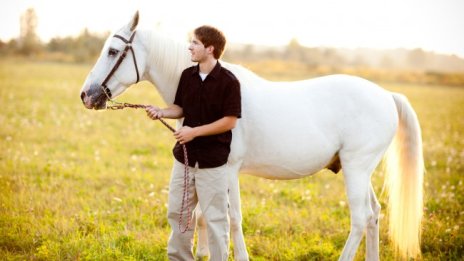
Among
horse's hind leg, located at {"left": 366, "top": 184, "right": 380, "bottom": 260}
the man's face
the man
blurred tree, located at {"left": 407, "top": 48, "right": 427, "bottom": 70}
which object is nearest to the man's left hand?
the man

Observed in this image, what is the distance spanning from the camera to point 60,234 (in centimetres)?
469

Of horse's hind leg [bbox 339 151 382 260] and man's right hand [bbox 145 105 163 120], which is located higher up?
man's right hand [bbox 145 105 163 120]

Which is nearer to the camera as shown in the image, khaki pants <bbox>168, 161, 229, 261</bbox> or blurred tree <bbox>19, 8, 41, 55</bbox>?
khaki pants <bbox>168, 161, 229, 261</bbox>

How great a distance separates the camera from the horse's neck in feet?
12.3

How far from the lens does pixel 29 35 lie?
2479 inches

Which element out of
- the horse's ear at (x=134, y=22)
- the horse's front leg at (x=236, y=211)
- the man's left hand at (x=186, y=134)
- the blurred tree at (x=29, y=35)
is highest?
the blurred tree at (x=29, y=35)

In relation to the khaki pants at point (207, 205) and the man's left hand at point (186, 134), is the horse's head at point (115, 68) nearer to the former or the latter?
the man's left hand at point (186, 134)

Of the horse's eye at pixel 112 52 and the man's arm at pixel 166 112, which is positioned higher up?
the horse's eye at pixel 112 52

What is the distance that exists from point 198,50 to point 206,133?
2.21 feet

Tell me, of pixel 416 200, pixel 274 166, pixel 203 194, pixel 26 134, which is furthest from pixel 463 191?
pixel 26 134

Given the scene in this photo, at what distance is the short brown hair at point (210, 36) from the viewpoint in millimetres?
3340

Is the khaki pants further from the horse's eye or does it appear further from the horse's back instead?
the horse's eye

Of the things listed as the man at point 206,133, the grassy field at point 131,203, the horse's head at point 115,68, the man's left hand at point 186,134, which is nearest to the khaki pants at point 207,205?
the man at point 206,133

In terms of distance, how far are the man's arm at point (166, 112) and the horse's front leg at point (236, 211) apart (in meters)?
0.67
